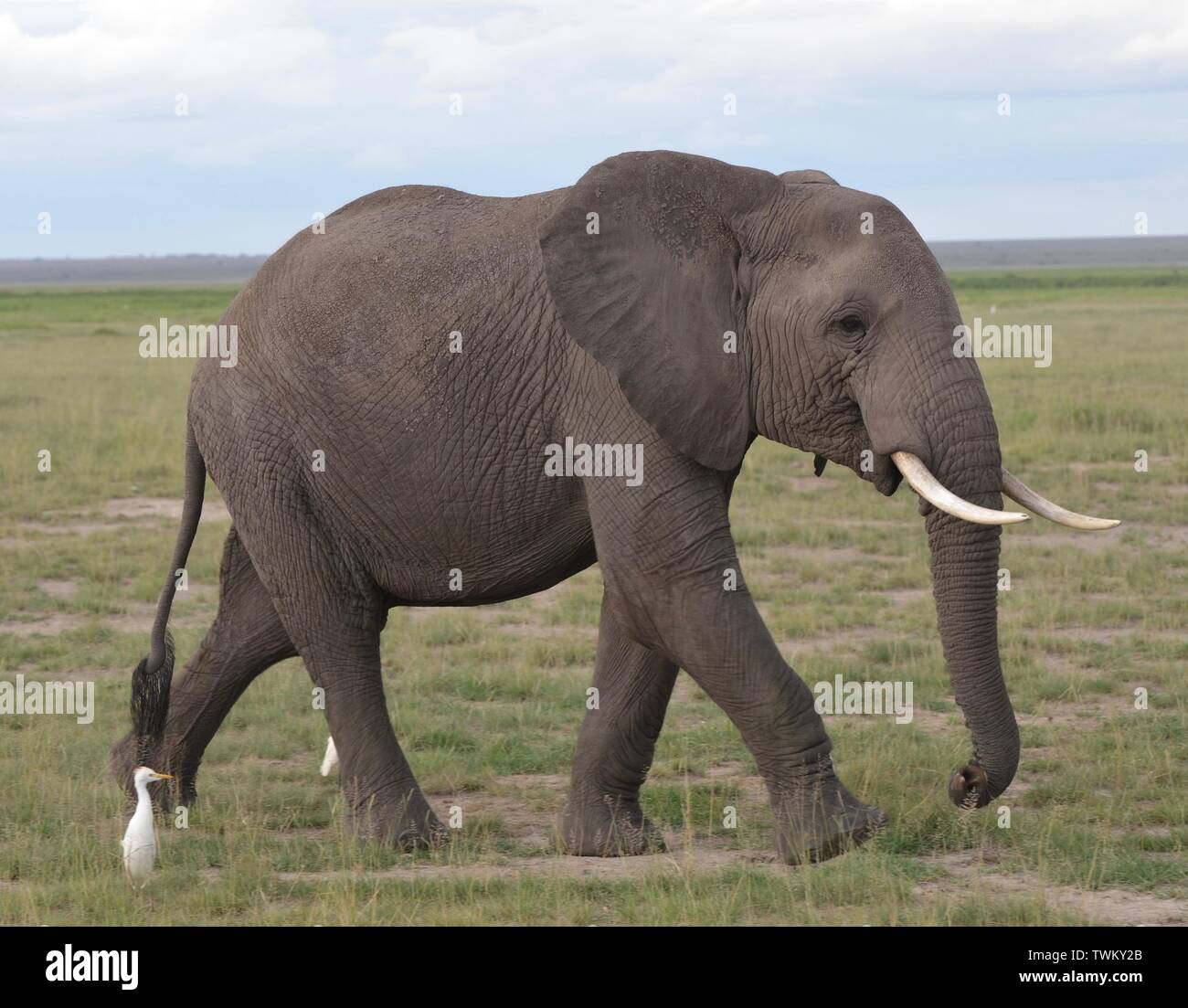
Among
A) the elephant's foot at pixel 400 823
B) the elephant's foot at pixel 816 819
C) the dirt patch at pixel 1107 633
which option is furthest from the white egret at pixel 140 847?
the dirt patch at pixel 1107 633

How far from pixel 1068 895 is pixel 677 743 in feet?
9.44

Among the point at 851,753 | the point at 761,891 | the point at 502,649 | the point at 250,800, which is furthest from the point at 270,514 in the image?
the point at 502,649

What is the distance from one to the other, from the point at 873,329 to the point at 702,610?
3.78ft

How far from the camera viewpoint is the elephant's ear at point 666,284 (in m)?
6.02

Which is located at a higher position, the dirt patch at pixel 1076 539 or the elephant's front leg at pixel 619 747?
the dirt patch at pixel 1076 539

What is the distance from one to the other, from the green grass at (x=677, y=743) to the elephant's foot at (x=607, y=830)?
15 cm

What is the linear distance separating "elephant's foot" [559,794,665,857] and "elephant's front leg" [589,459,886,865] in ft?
2.46

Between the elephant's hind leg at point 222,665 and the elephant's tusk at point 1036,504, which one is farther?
the elephant's hind leg at point 222,665

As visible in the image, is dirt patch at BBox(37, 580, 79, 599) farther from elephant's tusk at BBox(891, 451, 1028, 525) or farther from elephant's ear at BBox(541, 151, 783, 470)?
elephant's tusk at BBox(891, 451, 1028, 525)

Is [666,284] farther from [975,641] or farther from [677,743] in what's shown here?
[677,743]

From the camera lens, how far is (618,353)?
6.04m

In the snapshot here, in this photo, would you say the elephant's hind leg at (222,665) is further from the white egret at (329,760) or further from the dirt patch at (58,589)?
the dirt patch at (58,589)

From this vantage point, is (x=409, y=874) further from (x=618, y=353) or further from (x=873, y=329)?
(x=873, y=329)

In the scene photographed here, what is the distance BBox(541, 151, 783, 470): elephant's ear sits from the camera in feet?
19.8
